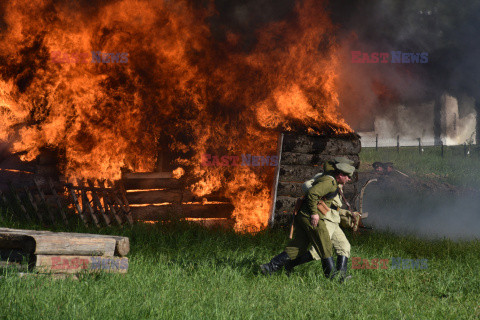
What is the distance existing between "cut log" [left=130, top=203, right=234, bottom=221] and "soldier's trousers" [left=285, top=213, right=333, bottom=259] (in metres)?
3.66

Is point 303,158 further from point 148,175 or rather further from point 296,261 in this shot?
point 296,261

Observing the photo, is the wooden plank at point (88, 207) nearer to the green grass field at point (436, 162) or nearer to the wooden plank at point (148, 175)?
the wooden plank at point (148, 175)

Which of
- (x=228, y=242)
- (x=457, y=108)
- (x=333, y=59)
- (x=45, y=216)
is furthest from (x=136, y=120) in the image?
(x=457, y=108)

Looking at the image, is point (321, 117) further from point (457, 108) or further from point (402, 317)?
point (457, 108)

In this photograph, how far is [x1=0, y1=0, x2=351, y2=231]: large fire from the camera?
343 inches

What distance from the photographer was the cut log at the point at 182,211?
9391 millimetres

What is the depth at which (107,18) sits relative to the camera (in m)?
9.03

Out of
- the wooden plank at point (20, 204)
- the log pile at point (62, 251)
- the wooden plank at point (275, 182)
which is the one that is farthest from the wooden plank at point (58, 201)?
the wooden plank at point (275, 182)

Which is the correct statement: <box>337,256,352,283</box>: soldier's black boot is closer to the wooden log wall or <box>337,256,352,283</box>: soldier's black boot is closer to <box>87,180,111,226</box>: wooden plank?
the wooden log wall

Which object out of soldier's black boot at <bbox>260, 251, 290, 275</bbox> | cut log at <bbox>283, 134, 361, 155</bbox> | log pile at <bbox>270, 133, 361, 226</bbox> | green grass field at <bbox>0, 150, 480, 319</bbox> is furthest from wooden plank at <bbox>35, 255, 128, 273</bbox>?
cut log at <bbox>283, 134, 361, 155</bbox>

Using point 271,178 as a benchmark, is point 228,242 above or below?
below

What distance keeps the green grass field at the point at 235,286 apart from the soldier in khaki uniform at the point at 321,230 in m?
0.21

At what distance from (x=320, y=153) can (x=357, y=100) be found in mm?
3380

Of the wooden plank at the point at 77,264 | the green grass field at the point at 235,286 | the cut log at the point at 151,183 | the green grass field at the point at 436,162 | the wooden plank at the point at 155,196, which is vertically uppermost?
the green grass field at the point at 436,162
